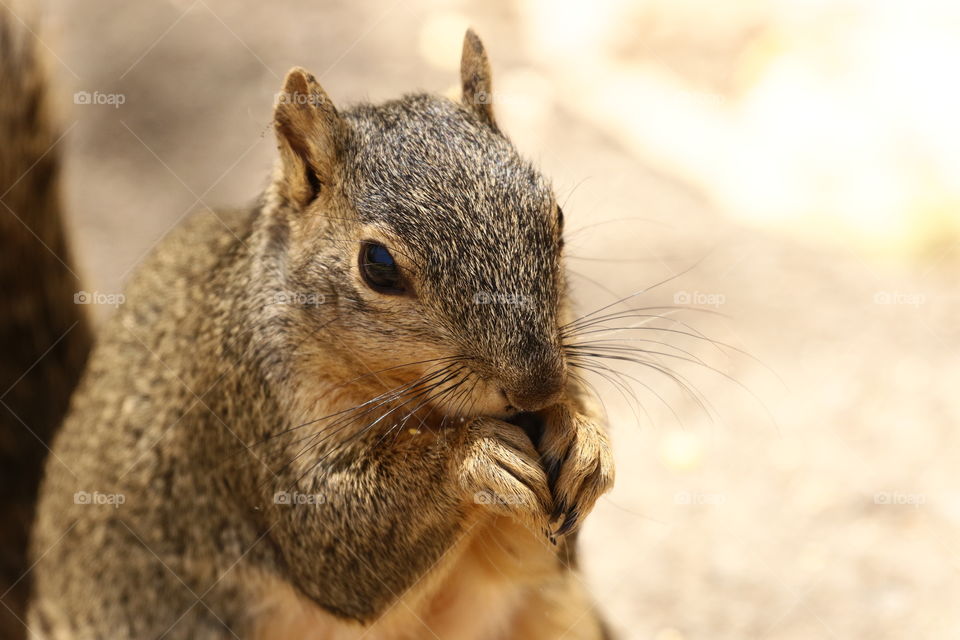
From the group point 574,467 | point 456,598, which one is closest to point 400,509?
point 574,467

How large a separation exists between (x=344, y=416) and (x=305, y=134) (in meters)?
0.51

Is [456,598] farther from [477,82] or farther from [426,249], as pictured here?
[477,82]

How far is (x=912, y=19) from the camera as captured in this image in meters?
4.36

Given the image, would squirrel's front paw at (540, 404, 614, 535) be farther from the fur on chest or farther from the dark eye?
the dark eye

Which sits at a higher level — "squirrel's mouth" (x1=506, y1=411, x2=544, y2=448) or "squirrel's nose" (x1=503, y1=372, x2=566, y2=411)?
"squirrel's mouth" (x1=506, y1=411, x2=544, y2=448)

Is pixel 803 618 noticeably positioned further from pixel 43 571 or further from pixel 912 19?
pixel 912 19

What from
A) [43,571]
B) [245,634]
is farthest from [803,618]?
[43,571]

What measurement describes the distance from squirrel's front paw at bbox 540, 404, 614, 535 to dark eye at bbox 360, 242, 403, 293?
38 cm

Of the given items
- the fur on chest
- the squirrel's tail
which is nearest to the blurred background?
the squirrel's tail

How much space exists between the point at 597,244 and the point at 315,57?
146 cm

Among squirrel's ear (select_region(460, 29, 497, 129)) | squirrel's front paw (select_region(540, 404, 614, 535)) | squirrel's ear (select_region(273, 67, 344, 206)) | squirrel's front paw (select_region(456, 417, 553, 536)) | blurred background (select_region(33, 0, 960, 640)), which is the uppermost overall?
blurred background (select_region(33, 0, 960, 640))

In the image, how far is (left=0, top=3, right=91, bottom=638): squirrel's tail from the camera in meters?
2.51

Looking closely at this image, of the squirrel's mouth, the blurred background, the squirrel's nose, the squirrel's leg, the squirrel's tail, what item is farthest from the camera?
the blurred background

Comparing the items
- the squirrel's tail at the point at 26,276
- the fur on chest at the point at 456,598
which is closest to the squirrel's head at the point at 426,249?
the fur on chest at the point at 456,598
